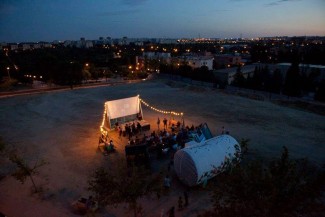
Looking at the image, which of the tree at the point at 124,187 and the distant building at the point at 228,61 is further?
the distant building at the point at 228,61

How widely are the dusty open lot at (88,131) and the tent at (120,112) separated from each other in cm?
144

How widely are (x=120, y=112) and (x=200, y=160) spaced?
10770 mm

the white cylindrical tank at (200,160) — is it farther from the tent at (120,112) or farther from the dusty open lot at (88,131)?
the tent at (120,112)

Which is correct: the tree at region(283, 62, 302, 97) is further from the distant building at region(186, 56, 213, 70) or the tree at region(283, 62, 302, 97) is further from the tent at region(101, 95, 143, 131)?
the distant building at region(186, 56, 213, 70)

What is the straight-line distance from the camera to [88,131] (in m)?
22.4

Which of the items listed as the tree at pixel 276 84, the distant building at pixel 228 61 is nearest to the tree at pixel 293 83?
the tree at pixel 276 84

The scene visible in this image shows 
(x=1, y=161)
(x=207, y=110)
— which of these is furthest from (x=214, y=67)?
(x=1, y=161)

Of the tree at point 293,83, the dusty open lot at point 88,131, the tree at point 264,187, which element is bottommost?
the dusty open lot at point 88,131

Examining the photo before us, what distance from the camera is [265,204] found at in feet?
24.7

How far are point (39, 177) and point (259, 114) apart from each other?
66.4 feet

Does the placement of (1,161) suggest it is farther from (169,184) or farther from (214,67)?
(214,67)

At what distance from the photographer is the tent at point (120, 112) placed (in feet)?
71.4

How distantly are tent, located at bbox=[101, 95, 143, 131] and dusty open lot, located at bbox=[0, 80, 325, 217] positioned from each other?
56.5 inches

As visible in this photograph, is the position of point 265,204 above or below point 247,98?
above
